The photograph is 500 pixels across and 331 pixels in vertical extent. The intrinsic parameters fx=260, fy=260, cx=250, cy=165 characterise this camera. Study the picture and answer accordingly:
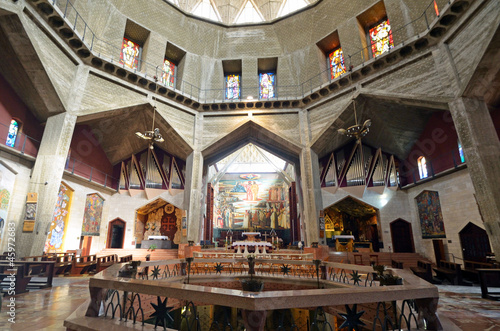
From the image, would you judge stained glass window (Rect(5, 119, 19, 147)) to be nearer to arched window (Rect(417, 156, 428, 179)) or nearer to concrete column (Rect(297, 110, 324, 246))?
concrete column (Rect(297, 110, 324, 246))

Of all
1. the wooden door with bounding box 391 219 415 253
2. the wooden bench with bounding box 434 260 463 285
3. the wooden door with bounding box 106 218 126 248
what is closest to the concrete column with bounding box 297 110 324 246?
the wooden bench with bounding box 434 260 463 285

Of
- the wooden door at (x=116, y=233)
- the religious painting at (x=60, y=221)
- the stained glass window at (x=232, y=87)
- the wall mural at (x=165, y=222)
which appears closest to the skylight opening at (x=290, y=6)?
the stained glass window at (x=232, y=87)

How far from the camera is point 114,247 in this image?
15.5 meters

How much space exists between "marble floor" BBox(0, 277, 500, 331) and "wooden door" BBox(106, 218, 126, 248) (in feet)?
32.6

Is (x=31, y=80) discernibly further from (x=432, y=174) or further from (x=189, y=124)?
(x=432, y=174)

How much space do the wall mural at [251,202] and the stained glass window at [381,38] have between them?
13202 mm

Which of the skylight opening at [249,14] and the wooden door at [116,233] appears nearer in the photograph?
the wooden door at [116,233]

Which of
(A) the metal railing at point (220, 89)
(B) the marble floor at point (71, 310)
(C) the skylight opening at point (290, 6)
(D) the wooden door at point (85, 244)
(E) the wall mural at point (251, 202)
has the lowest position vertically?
(B) the marble floor at point (71, 310)

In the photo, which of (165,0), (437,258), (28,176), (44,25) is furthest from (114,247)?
(437,258)

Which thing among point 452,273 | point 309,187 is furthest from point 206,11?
point 452,273

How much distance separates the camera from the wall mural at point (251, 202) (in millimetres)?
21859

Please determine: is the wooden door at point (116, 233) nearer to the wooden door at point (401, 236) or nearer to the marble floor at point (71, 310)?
the marble floor at point (71, 310)

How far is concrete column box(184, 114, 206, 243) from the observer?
12.7m

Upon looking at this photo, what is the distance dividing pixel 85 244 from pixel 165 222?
485 centimetres
